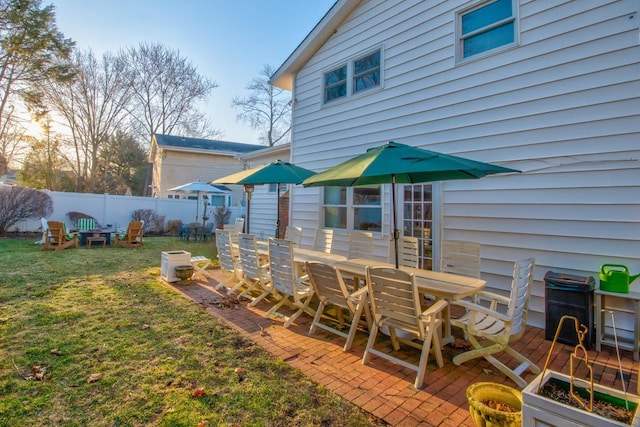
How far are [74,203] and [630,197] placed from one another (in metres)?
17.1

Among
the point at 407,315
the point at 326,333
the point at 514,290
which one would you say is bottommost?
the point at 326,333

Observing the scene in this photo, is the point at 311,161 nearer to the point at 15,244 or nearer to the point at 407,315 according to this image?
the point at 407,315

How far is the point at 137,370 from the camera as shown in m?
2.90

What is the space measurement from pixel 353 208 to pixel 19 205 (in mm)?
12527

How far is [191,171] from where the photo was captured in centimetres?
2083

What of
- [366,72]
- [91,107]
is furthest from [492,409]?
[91,107]

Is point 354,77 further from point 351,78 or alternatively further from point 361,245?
point 361,245

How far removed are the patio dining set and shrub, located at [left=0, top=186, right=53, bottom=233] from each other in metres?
10.9

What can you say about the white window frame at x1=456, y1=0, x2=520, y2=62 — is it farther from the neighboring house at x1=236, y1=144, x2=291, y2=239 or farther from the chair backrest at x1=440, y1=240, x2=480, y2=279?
the neighboring house at x1=236, y1=144, x2=291, y2=239

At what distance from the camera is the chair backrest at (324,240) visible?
5961 mm

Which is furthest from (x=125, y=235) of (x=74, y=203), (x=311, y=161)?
(x=311, y=161)

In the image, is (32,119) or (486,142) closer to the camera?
(486,142)

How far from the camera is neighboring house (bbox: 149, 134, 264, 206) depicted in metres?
20.0

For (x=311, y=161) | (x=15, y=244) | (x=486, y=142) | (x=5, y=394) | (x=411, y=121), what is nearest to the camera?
(x=5, y=394)
